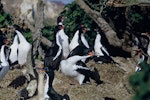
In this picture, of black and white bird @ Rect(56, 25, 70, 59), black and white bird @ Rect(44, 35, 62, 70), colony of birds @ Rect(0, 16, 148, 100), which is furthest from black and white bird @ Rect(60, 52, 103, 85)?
black and white bird @ Rect(56, 25, 70, 59)

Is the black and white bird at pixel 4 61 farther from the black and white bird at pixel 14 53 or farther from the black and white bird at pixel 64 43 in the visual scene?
the black and white bird at pixel 64 43

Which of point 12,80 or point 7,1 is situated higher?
point 12,80

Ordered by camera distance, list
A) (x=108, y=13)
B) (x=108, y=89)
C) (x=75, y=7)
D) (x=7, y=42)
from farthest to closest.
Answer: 1. (x=75, y=7)
2. (x=108, y=13)
3. (x=7, y=42)
4. (x=108, y=89)

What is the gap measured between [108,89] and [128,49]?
13.6ft

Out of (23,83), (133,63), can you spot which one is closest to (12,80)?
(23,83)

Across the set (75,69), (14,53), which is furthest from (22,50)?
(75,69)

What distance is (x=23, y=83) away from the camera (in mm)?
13609

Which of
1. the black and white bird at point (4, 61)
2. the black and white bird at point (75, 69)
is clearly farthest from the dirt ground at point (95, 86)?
the black and white bird at point (4, 61)

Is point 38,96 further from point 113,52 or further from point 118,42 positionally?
point 113,52

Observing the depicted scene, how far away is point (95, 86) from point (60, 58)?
1.78 m

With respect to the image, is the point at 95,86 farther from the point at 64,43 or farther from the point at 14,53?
the point at 14,53

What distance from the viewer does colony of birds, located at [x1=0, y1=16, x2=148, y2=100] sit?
11867 mm

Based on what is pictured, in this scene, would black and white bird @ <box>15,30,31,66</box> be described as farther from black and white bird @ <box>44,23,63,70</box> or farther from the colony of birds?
black and white bird @ <box>44,23,63,70</box>

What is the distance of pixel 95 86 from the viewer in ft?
42.7
